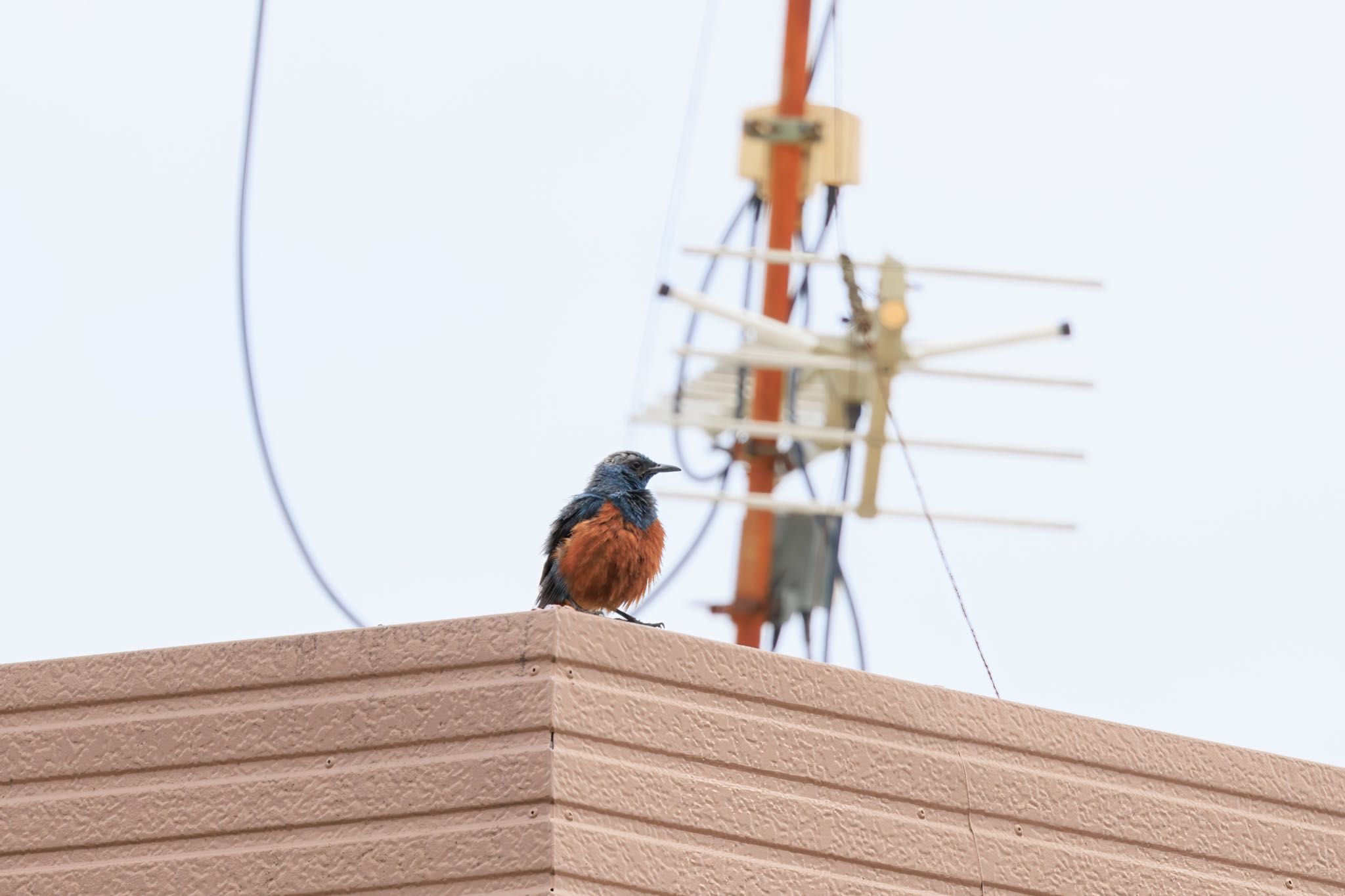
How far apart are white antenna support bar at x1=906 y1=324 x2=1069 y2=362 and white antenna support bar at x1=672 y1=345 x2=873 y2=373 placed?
14.4 inches

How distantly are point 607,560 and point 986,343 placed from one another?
650cm

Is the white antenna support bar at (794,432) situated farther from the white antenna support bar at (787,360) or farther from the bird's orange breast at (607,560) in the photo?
the bird's orange breast at (607,560)

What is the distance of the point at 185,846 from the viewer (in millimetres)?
4469

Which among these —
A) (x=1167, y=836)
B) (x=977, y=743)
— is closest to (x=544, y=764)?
(x=977, y=743)

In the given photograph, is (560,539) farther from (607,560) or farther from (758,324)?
(758,324)

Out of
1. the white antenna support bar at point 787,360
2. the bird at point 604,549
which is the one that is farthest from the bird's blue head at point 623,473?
the white antenna support bar at point 787,360

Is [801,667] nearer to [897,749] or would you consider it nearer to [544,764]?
[897,749]

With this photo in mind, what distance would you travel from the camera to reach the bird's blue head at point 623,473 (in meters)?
6.64

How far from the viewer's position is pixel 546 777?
420 centimetres

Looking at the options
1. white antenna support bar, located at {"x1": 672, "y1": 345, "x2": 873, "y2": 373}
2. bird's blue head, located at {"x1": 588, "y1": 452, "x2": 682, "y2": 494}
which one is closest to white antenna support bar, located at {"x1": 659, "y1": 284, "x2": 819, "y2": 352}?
white antenna support bar, located at {"x1": 672, "y1": 345, "x2": 873, "y2": 373}

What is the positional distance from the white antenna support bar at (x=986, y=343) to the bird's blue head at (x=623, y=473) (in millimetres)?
5441

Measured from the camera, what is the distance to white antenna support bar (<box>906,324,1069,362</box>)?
39.5ft

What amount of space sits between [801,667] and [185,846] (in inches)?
59.8

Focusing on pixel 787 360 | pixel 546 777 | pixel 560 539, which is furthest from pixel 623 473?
pixel 787 360
